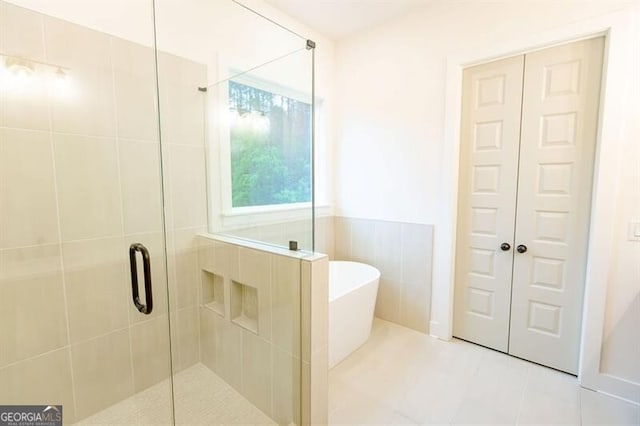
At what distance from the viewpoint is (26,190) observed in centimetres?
137

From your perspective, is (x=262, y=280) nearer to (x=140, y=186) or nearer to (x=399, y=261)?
(x=140, y=186)

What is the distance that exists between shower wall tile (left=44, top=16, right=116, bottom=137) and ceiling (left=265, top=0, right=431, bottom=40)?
141cm

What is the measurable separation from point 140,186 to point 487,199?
2438mm

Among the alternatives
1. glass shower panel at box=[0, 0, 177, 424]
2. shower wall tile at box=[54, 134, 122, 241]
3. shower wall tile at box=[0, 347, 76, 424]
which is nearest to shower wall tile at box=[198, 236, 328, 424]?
glass shower panel at box=[0, 0, 177, 424]

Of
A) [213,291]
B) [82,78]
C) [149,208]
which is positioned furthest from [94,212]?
[213,291]

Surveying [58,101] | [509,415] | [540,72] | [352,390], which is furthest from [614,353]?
[58,101]

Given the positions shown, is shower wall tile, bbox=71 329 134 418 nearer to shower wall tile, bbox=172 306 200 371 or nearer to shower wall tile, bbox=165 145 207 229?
shower wall tile, bbox=172 306 200 371

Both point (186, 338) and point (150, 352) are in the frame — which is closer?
point (150, 352)

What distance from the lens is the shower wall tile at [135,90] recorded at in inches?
63.9

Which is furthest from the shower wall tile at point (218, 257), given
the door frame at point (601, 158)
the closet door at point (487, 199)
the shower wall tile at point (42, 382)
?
the door frame at point (601, 158)

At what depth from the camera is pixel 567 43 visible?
1834 millimetres

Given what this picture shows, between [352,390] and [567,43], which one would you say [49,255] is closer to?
[352,390]

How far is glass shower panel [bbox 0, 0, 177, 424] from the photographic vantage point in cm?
134

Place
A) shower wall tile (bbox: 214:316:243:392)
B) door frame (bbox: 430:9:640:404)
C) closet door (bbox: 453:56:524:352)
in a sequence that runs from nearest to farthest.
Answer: door frame (bbox: 430:9:640:404)
shower wall tile (bbox: 214:316:243:392)
closet door (bbox: 453:56:524:352)
